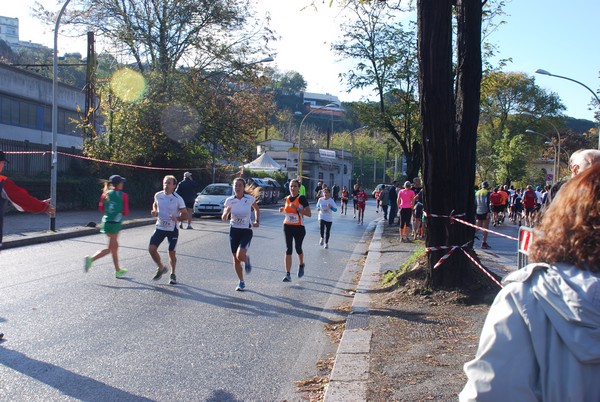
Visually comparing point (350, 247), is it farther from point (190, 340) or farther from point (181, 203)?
point (190, 340)

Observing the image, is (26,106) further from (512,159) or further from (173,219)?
(512,159)

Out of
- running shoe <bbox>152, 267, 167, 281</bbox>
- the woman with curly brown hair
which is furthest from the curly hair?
running shoe <bbox>152, 267, 167, 281</bbox>

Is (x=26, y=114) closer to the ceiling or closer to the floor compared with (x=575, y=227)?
closer to the ceiling

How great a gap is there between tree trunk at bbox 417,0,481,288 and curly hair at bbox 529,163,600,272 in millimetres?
6525

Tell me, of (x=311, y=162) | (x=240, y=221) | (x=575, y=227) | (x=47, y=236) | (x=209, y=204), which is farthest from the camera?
(x=311, y=162)

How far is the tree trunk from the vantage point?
8242 millimetres

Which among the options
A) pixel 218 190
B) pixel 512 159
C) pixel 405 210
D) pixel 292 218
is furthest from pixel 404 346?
pixel 512 159

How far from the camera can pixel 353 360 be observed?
571 cm

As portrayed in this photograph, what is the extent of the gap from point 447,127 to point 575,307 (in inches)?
270

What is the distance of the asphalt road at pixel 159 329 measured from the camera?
206 inches

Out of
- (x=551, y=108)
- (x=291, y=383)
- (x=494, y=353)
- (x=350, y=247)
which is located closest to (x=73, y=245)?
(x=350, y=247)

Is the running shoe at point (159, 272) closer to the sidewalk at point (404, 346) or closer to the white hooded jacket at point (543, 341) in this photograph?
the sidewalk at point (404, 346)

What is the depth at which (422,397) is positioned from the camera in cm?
461

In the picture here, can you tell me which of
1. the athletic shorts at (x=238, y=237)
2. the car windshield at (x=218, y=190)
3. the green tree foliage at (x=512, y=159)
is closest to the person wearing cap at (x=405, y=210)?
the athletic shorts at (x=238, y=237)
